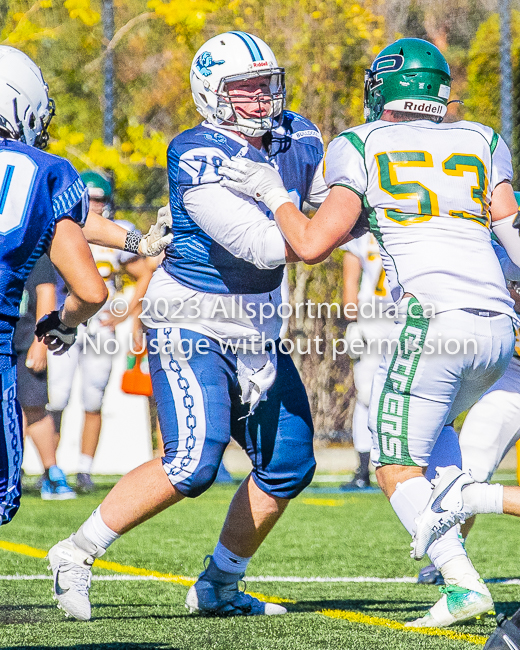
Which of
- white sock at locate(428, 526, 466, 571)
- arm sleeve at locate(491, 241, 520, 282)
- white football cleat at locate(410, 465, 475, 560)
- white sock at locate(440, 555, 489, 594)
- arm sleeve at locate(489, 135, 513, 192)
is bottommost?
white sock at locate(440, 555, 489, 594)

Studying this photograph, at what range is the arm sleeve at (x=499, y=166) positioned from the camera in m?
3.17

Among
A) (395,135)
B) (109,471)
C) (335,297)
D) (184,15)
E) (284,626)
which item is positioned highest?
(184,15)

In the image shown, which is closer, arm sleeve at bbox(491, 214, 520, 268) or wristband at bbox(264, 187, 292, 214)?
wristband at bbox(264, 187, 292, 214)

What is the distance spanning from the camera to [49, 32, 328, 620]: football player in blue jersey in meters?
3.22

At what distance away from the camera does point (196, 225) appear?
11.1ft

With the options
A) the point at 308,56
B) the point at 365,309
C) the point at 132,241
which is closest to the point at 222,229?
the point at 132,241

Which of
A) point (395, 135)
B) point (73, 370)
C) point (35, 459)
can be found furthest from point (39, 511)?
point (395, 135)

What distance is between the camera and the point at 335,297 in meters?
9.46

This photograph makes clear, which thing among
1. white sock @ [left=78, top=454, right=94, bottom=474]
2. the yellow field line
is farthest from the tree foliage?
the yellow field line

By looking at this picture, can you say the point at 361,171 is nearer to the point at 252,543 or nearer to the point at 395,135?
the point at 395,135

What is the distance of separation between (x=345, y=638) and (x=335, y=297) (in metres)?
6.55

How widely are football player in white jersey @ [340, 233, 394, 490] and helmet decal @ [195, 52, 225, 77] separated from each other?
351 centimetres

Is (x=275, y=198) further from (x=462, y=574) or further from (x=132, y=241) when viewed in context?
(x=462, y=574)

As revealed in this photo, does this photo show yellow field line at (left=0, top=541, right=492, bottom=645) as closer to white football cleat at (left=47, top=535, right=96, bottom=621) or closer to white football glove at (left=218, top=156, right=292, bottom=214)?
white football cleat at (left=47, top=535, right=96, bottom=621)
